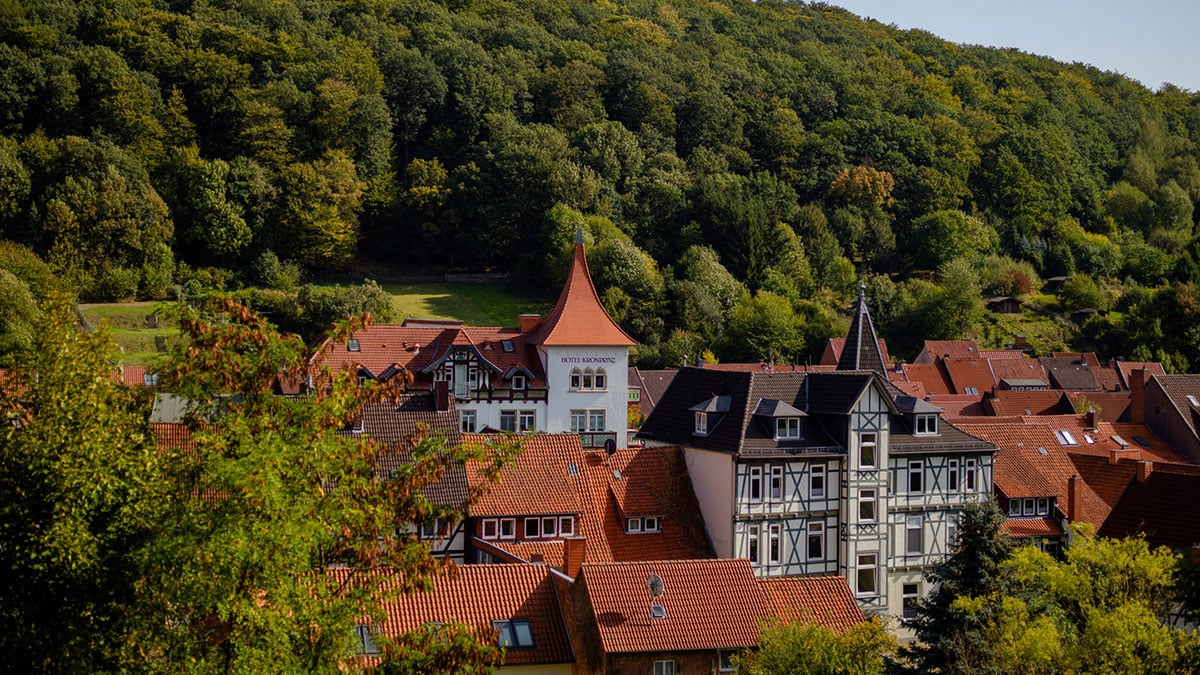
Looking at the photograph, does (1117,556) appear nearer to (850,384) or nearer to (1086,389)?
(850,384)

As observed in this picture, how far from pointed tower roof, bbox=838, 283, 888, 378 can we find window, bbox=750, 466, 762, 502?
30.2 ft

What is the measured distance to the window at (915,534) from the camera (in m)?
39.3

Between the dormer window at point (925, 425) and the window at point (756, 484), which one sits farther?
the dormer window at point (925, 425)

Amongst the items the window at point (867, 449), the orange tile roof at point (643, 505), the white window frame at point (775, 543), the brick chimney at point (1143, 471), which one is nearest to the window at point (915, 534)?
the window at point (867, 449)

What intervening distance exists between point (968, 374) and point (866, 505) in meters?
42.1

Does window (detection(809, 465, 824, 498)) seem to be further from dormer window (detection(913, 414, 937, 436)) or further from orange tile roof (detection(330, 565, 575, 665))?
orange tile roof (detection(330, 565, 575, 665))

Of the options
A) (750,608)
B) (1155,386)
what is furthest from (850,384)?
(1155,386)

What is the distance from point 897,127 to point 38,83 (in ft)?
243

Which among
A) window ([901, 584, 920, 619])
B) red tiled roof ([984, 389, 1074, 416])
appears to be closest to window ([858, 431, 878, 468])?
window ([901, 584, 920, 619])

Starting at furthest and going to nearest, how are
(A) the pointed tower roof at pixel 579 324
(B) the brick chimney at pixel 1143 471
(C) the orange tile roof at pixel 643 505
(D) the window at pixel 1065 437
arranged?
(A) the pointed tower roof at pixel 579 324 < (D) the window at pixel 1065 437 < (B) the brick chimney at pixel 1143 471 < (C) the orange tile roof at pixel 643 505

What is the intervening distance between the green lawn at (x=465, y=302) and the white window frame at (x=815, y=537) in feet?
153

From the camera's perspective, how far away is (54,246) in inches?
3142

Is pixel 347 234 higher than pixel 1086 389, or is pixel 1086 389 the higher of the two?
pixel 347 234

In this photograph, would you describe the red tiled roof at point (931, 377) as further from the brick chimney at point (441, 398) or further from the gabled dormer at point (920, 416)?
→ the brick chimney at point (441, 398)
